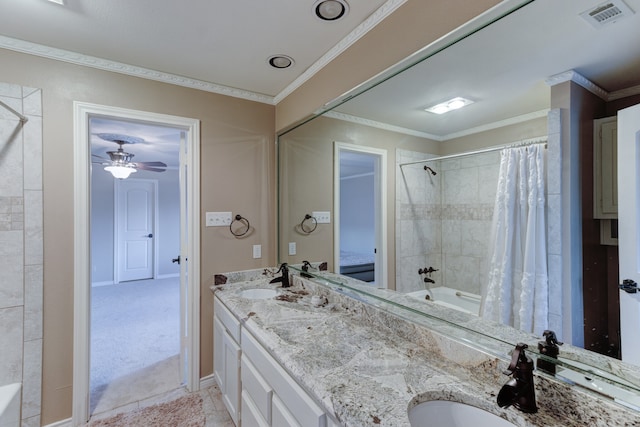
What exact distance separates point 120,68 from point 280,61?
1.11 meters

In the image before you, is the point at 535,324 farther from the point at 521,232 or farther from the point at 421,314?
the point at 421,314

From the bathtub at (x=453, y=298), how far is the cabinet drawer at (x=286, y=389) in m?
0.75

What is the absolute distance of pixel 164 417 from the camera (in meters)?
1.98

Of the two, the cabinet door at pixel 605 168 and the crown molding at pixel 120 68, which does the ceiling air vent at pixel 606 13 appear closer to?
the cabinet door at pixel 605 168

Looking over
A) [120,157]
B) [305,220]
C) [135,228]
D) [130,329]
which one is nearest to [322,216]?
[305,220]

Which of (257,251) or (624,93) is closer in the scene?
(624,93)

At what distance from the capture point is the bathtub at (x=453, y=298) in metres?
1.27

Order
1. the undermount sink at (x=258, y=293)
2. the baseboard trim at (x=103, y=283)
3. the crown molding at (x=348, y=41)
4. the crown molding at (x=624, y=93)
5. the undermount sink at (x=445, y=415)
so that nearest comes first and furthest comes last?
the crown molding at (x=624, y=93) < the undermount sink at (x=445, y=415) < the crown molding at (x=348, y=41) < the undermount sink at (x=258, y=293) < the baseboard trim at (x=103, y=283)

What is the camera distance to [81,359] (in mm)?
1905

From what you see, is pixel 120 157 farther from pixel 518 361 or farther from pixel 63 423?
pixel 518 361

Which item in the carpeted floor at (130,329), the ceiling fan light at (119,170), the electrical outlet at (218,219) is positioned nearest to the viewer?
the electrical outlet at (218,219)

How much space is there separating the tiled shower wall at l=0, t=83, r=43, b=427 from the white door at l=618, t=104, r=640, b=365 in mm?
2750

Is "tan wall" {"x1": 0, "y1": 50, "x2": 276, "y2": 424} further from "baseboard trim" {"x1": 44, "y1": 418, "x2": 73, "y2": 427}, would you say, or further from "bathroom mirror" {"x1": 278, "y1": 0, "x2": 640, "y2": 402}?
"bathroom mirror" {"x1": 278, "y1": 0, "x2": 640, "y2": 402}

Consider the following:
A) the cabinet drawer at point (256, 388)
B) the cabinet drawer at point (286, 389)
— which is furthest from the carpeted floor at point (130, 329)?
the cabinet drawer at point (286, 389)
